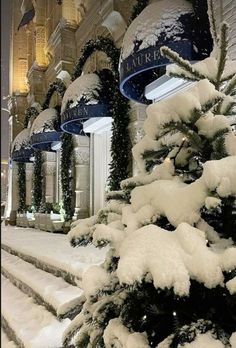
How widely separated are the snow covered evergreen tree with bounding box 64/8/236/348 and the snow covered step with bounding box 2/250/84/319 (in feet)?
2.04

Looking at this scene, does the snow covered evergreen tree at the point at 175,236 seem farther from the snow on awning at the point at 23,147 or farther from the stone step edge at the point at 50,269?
the snow on awning at the point at 23,147

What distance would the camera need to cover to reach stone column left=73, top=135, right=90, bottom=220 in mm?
11102

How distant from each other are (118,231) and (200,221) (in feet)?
1.32

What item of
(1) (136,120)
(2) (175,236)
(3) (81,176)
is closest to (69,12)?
(3) (81,176)

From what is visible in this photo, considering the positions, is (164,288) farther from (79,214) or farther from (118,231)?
(79,214)

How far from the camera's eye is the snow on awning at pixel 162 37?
18.5 ft

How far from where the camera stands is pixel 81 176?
1126 centimetres

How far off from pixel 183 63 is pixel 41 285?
372 centimetres

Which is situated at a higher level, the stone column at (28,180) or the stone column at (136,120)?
the stone column at (136,120)

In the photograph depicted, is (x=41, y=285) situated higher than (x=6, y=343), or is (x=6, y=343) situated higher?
(x=41, y=285)

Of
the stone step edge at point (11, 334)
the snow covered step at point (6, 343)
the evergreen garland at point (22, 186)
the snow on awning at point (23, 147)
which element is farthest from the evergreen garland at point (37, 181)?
the snow covered step at point (6, 343)

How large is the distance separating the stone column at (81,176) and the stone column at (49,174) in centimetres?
374

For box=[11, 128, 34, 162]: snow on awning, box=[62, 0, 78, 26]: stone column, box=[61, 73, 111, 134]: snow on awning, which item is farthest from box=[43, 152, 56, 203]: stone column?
box=[61, 73, 111, 134]: snow on awning

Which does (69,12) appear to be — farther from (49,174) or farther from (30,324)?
(30,324)
